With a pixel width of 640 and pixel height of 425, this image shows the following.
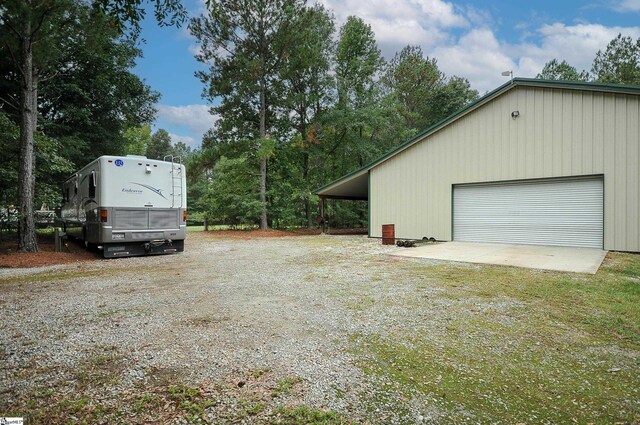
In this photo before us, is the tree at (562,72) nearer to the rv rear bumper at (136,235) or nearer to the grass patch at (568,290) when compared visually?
the grass patch at (568,290)

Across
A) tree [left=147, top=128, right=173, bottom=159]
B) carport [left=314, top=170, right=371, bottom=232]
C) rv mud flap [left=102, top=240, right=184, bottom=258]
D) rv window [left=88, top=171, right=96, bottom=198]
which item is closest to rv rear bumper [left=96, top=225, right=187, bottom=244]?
rv mud flap [left=102, top=240, right=184, bottom=258]

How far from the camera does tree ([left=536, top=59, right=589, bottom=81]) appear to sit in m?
30.9

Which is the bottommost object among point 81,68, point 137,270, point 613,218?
point 137,270

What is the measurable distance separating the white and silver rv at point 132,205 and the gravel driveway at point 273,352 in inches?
140

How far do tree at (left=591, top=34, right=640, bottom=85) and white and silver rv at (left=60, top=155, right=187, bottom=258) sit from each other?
34.8 metres

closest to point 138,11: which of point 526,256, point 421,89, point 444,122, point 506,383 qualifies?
point 506,383

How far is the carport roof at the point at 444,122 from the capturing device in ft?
31.7

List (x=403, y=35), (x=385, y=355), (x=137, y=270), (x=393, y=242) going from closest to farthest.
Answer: (x=385, y=355) < (x=137, y=270) < (x=393, y=242) < (x=403, y=35)

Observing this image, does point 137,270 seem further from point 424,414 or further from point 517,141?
point 517,141

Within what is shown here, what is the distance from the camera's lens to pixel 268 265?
8.12 meters

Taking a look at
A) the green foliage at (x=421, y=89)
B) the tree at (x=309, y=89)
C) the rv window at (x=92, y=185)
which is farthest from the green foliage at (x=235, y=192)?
the green foliage at (x=421, y=89)

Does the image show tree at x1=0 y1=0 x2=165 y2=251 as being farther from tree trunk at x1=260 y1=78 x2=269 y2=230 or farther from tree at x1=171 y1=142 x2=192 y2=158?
tree at x1=171 y1=142 x2=192 y2=158

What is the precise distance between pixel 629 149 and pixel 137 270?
43.0ft

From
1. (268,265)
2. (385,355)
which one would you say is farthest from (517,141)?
(385,355)
